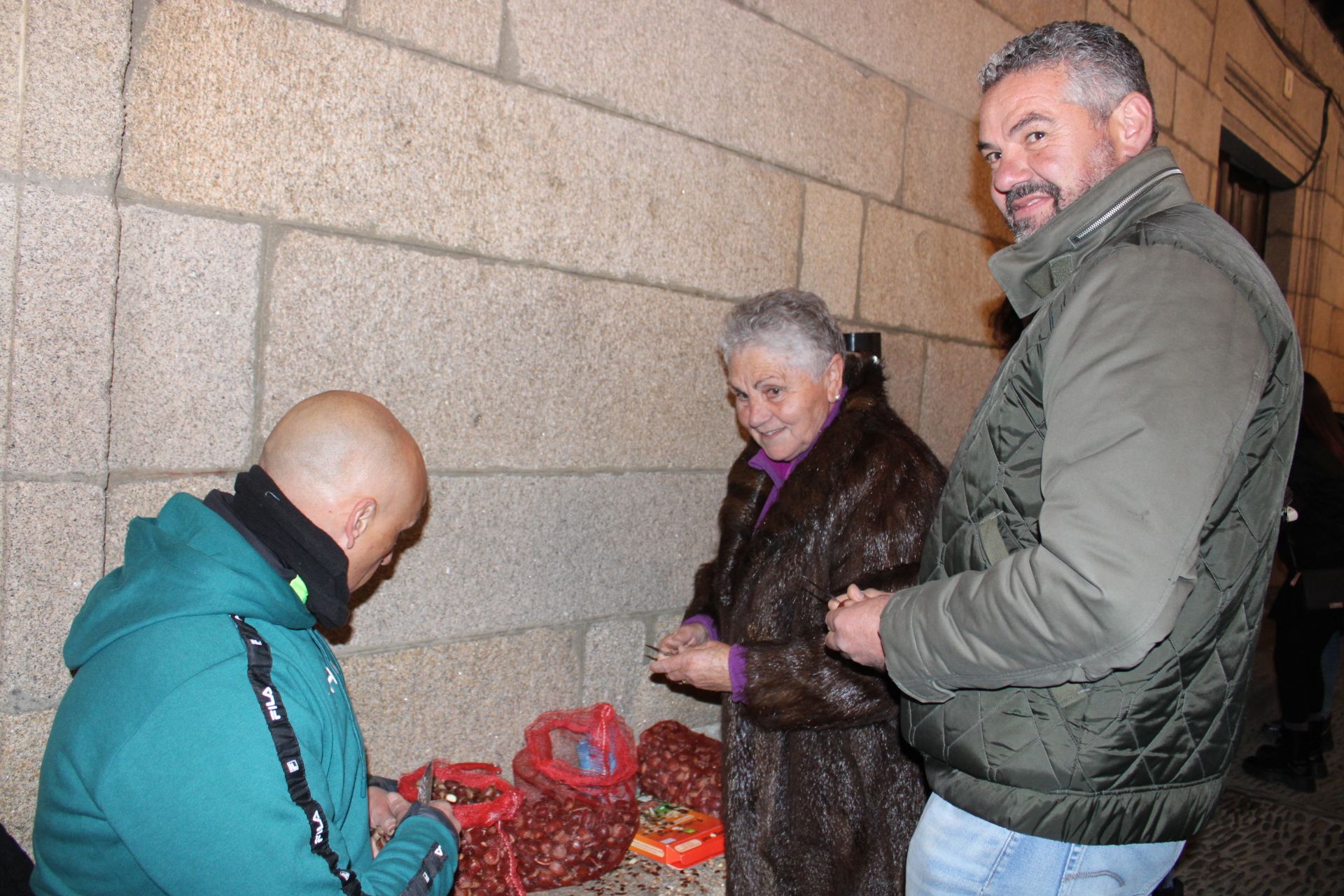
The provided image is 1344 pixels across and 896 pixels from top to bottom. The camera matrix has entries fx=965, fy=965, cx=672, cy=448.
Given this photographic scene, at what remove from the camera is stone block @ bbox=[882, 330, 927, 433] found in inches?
155

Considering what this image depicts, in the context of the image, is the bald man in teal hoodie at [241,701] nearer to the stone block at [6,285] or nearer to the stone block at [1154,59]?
the stone block at [6,285]

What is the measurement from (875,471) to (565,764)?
1164 mm

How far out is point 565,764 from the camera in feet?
8.56

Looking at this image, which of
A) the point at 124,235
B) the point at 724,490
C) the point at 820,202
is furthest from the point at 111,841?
the point at 820,202

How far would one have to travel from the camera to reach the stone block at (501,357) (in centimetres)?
222

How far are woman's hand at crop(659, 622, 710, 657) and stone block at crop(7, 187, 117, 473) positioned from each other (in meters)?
1.40

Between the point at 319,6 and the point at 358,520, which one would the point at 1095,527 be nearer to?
the point at 358,520

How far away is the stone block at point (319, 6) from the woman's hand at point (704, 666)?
5.53 ft

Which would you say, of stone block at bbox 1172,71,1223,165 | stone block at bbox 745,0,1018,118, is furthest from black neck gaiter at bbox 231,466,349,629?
stone block at bbox 1172,71,1223,165

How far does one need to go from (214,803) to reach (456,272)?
1.56 meters

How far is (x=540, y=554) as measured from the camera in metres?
2.76

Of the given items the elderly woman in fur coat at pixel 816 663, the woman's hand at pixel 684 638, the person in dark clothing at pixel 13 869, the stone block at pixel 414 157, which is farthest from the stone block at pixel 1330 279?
the person in dark clothing at pixel 13 869

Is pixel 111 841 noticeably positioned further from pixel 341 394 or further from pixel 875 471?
pixel 875 471

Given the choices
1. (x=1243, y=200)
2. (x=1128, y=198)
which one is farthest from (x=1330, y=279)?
(x=1128, y=198)
